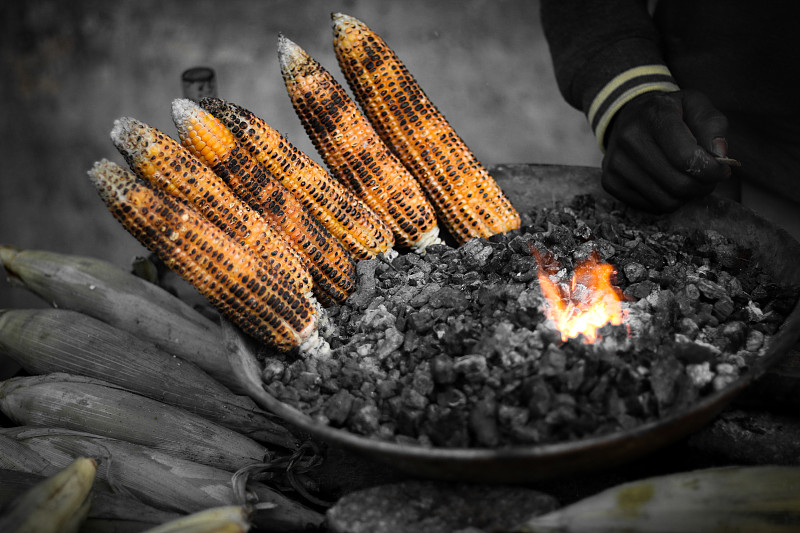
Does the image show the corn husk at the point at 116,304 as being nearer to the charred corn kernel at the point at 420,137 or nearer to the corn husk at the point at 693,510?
the charred corn kernel at the point at 420,137

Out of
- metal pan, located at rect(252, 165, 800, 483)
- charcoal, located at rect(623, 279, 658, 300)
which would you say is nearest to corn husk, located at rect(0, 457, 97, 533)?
metal pan, located at rect(252, 165, 800, 483)

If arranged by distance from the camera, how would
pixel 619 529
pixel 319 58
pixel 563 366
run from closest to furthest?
pixel 619 529 < pixel 563 366 < pixel 319 58

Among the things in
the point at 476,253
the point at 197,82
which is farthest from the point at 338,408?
the point at 197,82

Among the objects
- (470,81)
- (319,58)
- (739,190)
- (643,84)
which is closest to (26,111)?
(319,58)

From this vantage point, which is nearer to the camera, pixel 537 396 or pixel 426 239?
pixel 537 396

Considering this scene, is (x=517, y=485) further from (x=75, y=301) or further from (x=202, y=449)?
(x=75, y=301)

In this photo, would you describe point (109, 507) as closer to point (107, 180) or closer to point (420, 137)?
A: point (107, 180)
